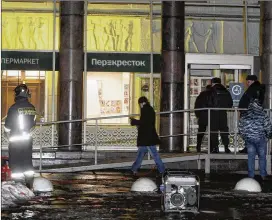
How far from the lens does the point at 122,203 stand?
12703 mm

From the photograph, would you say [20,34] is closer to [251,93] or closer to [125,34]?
[125,34]

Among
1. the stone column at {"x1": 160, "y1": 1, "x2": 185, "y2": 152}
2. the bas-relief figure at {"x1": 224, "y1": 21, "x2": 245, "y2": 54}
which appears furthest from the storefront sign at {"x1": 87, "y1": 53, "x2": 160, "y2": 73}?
the bas-relief figure at {"x1": 224, "y1": 21, "x2": 245, "y2": 54}

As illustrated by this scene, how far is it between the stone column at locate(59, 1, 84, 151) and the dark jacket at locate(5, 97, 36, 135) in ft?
25.1

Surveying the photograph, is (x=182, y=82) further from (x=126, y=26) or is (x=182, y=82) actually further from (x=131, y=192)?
(x=131, y=192)

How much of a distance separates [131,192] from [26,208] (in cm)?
285

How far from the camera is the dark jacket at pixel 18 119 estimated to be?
1348 cm

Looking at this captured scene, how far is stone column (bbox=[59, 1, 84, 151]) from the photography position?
842 inches

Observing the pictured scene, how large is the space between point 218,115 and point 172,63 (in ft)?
8.46

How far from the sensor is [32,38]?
2239cm

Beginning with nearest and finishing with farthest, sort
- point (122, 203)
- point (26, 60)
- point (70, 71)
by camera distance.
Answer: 1. point (122, 203)
2. point (70, 71)
3. point (26, 60)

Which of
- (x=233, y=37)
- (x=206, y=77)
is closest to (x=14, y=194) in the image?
(x=206, y=77)

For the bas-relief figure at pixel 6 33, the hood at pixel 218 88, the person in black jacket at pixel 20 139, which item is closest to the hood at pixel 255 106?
the hood at pixel 218 88

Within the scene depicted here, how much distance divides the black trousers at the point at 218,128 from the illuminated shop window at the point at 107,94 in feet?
11.1

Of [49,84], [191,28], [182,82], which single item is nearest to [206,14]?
[191,28]
